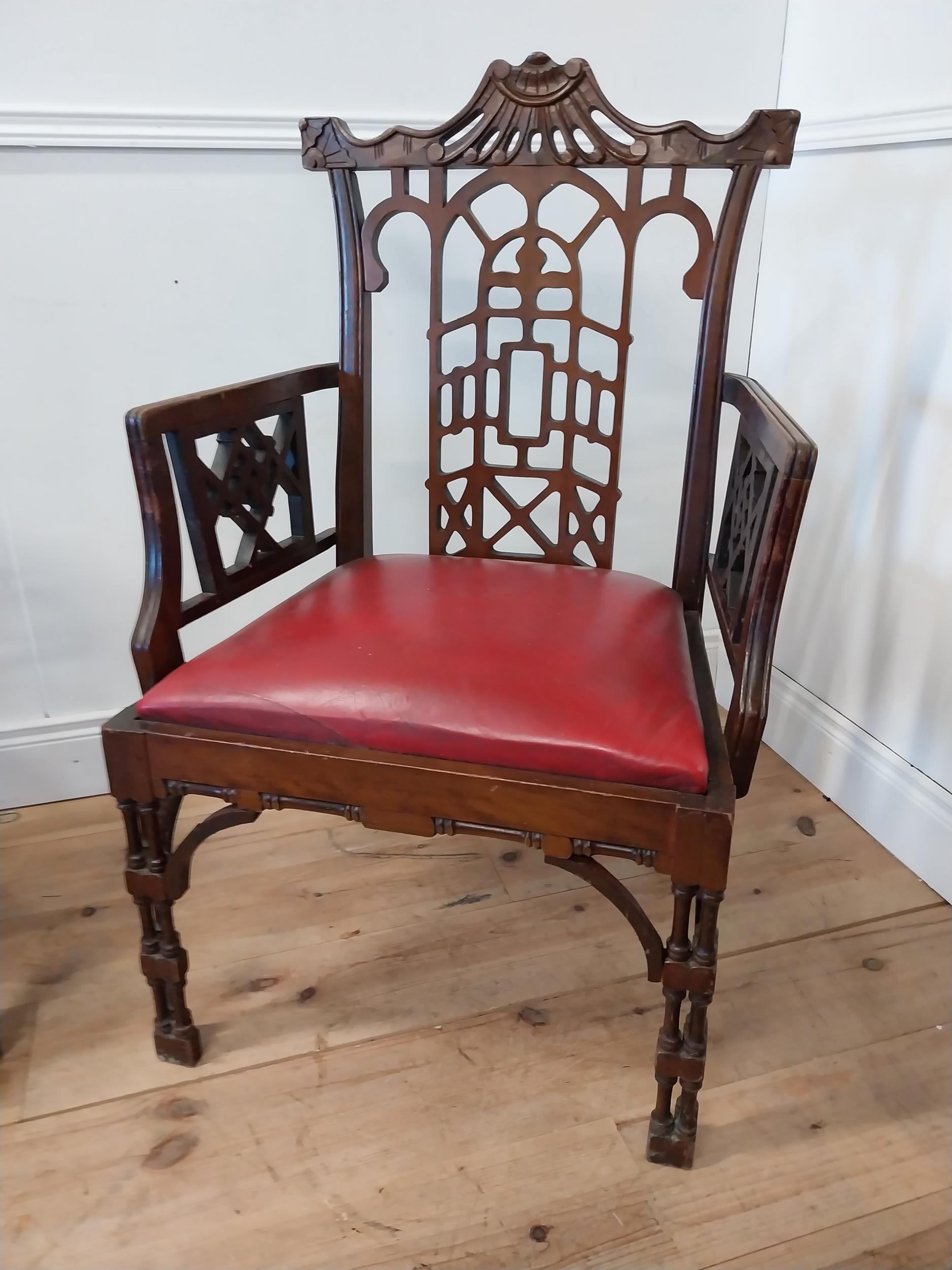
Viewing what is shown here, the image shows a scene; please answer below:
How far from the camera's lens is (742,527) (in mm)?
1001

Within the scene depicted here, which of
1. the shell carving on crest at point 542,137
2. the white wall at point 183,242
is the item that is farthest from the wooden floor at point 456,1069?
the shell carving on crest at point 542,137

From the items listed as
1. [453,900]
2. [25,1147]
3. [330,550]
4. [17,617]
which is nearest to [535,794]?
[453,900]

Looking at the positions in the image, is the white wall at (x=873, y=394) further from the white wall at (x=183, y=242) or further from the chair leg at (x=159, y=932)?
the chair leg at (x=159, y=932)

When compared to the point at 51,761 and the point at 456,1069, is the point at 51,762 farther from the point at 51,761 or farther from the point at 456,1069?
the point at 456,1069

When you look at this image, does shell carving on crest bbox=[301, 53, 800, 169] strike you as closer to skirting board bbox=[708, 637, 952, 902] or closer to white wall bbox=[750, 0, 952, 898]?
white wall bbox=[750, 0, 952, 898]

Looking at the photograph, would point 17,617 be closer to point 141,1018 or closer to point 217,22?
point 141,1018

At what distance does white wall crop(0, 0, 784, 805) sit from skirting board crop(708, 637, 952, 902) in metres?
0.58

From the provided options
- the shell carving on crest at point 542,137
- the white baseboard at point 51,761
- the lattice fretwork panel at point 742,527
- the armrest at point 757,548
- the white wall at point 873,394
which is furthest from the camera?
the white baseboard at point 51,761

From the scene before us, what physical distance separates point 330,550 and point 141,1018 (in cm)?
78

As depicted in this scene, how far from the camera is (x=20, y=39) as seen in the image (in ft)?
3.96

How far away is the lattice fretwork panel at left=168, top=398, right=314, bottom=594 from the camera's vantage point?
951 millimetres

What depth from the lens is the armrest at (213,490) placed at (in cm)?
91

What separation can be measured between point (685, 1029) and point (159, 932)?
0.54 meters

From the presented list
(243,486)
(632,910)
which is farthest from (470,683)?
(243,486)
